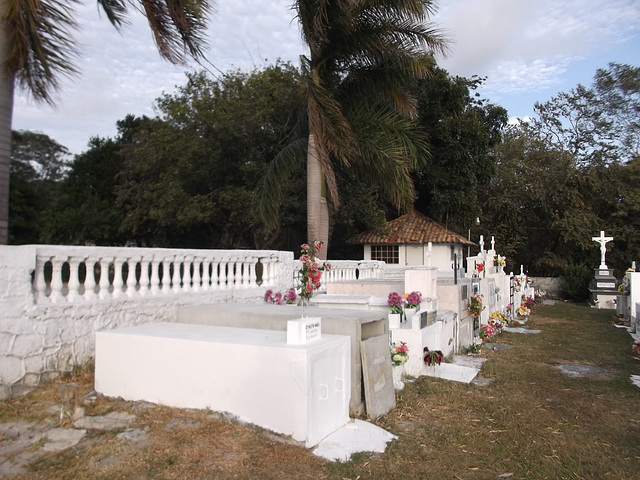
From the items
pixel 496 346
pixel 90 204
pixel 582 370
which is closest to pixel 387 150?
pixel 496 346

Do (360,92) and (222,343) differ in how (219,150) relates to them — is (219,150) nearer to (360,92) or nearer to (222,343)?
(360,92)

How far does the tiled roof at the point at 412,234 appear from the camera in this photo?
20.2 m

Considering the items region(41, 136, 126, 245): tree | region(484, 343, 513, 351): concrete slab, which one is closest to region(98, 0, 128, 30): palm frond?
region(484, 343, 513, 351): concrete slab

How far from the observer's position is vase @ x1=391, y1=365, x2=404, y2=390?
6.31 metres

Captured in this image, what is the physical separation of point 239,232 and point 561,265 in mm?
19197

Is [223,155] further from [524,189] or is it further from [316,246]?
[524,189]

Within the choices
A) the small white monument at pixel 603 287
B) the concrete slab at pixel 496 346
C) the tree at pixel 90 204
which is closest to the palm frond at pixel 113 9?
the concrete slab at pixel 496 346

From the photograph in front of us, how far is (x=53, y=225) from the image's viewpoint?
66.2 ft

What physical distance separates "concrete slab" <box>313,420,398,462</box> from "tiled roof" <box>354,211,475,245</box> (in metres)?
14.9

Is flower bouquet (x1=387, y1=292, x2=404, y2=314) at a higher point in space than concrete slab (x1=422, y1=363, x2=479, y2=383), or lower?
higher

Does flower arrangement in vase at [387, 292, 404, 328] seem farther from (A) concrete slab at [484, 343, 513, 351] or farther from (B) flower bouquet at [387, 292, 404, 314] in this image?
(A) concrete slab at [484, 343, 513, 351]

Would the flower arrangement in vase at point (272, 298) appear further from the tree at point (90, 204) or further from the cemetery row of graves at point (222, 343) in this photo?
the tree at point (90, 204)

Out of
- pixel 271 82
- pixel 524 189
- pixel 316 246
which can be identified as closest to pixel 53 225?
pixel 271 82

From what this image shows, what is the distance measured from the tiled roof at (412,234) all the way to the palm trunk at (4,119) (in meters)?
14.7
